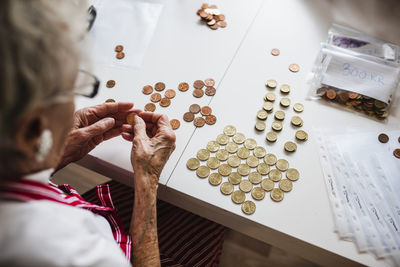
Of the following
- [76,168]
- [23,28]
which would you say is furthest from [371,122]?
[76,168]

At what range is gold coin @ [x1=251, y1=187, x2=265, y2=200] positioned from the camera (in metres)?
0.90

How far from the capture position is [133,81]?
117 centimetres

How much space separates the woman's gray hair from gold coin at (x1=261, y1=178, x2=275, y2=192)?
0.65 meters

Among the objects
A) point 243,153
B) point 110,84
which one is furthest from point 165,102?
point 243,153

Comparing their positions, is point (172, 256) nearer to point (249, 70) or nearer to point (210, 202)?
point (210, 202)

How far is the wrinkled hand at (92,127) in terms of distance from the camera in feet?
3.19

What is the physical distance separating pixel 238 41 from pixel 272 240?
0.82 m

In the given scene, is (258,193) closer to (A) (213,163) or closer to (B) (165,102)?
(A) (213,163)

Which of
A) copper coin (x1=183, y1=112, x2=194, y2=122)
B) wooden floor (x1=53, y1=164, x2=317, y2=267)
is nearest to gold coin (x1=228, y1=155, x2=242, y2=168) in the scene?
copper coin (x1=183, y1=112, x2=194, y2=122)

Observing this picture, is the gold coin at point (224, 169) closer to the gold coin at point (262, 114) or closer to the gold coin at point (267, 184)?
the gold coin at point (267, 184)

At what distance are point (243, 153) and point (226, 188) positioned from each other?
143 mm

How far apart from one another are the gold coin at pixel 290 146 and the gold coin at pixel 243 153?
134 mm

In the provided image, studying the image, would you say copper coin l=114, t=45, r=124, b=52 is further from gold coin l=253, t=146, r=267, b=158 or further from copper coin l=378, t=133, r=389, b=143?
copper coin l=378, t=133, r=389, b=143

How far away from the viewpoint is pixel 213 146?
3.28 ft
